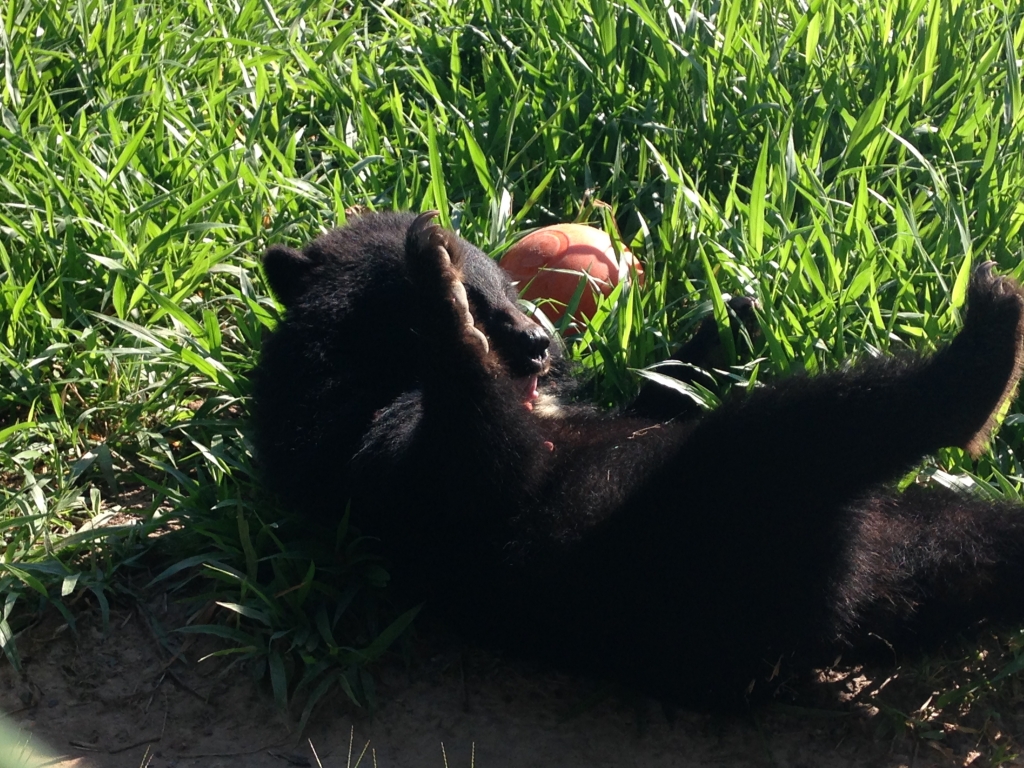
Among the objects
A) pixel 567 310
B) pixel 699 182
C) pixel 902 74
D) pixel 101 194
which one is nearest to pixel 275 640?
pixel 567 310

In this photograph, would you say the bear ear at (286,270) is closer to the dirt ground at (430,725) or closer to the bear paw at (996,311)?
the dirt ground at (430,725)

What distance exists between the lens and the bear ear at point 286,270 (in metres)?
3.44

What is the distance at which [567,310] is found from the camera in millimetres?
3893

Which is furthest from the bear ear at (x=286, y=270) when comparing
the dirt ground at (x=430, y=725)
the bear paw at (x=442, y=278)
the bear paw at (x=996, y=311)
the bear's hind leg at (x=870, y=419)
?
the bear paw at (x=996, y=311)

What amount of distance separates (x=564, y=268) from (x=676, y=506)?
1496mm

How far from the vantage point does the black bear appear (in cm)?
264

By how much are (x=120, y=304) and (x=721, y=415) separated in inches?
93.0

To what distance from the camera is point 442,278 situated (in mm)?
2756

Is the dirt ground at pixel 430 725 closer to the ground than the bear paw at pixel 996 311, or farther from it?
closer to the ground

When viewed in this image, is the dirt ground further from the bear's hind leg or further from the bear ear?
the bear ear

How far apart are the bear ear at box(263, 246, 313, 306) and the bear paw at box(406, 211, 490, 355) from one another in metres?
0.75

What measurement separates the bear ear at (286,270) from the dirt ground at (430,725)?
115 cm

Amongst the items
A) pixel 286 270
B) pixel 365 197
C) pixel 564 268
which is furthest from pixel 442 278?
pixel 365 197

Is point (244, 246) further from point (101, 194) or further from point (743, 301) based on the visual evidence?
point (743, 301)
